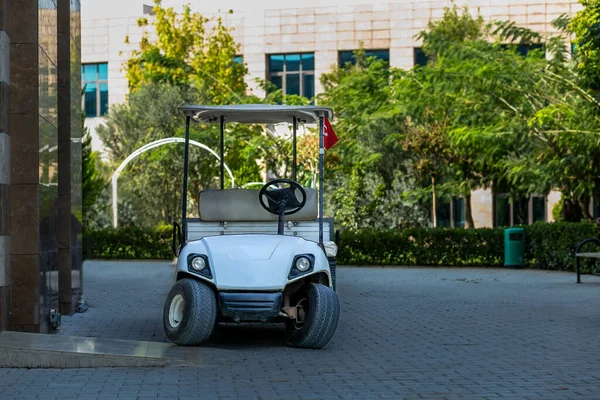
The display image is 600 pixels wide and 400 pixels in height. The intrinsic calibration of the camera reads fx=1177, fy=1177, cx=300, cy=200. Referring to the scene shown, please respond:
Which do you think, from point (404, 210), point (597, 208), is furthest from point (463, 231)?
point (597, 208)

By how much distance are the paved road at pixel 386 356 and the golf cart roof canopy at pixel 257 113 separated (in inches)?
92.8

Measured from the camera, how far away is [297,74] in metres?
59.3

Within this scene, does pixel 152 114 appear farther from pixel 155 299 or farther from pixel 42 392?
pixel 42 392

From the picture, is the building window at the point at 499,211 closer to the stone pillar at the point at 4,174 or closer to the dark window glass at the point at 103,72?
the dark window glass at the point at 103,72

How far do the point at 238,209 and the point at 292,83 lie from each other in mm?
47232

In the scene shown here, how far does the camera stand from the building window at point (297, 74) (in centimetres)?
5909

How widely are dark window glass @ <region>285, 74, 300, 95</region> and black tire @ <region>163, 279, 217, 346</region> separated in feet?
160

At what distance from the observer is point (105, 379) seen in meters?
8.80

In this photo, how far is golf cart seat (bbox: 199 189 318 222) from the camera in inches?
493

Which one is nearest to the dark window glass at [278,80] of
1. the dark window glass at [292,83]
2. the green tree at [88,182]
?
the dark window glass at [292,83]

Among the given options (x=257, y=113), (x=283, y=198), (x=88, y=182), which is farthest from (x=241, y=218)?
(x=88, y=182)

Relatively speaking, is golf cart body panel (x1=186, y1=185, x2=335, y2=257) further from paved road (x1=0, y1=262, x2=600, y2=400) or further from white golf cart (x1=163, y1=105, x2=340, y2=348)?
paved road (x1=0, y1=262, x2=600, y2=400)

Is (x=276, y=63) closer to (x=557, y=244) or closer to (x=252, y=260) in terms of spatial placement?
(x=557, y=244)

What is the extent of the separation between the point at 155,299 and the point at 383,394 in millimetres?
9763
